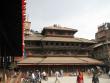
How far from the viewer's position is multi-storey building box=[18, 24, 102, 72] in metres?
56.8

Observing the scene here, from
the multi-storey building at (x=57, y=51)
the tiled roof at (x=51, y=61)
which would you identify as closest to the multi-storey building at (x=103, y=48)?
the multi-storey building at (x=57, y=51)

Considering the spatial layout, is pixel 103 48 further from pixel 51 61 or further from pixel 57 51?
pixel 51 61

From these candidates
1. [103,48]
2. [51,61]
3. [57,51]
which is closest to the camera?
[51,61]

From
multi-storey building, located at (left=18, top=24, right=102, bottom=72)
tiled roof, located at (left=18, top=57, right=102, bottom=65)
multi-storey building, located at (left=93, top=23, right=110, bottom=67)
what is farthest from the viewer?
multi-storey building, located at (left=93, top=23, right=110, bottom=67)

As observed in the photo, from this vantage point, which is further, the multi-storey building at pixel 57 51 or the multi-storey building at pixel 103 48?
the multi-storey building at pixel 103 48

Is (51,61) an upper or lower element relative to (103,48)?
lower

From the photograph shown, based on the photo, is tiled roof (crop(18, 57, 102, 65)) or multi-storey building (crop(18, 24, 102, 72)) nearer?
tiled roof (crop(18, 57, 102, 65))

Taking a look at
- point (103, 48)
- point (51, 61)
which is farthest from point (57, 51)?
point (103, 48)

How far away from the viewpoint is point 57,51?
63.3 meters

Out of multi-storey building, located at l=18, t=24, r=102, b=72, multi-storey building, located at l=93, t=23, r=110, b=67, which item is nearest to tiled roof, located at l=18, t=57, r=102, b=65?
multi-storey building, located at l=18, t=24, r=102, b=72

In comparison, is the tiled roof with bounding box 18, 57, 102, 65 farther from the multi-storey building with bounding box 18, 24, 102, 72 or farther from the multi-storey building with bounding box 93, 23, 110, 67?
the multi-storey building with bounding box 93, 23, 110, 67

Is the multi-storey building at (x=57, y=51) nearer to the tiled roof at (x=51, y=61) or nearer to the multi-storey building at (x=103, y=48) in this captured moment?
the tiled roof at (x=51, y=61)

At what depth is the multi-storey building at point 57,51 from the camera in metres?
56.8

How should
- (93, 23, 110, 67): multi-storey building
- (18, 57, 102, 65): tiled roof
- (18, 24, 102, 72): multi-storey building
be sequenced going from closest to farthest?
(18, 57, 102, 65): tiled roof, (18, 24, 102, 72): multi-storey building, (93, 23, 110, 67): multi-storey building
